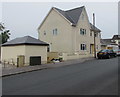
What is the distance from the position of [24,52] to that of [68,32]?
1273 cm

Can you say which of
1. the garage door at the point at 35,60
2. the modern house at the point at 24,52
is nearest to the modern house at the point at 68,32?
the modern house at the point at 24,52

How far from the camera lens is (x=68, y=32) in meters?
28.0

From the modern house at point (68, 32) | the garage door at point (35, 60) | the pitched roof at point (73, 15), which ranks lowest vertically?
the garage door at point (35, 60)

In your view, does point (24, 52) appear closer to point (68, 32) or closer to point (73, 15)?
point (68, 32)

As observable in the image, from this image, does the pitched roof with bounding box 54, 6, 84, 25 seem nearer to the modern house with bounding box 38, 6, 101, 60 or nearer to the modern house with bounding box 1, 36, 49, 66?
the modern house with bounding box 38, 6, 101, 60

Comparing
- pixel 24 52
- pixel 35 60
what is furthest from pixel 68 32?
pixel 24 52

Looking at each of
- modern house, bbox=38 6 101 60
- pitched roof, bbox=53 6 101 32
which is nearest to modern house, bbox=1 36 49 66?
modern house, bbox=38 6 101 60

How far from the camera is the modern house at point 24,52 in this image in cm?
1681

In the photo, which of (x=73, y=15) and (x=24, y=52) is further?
(x=73, y=15)

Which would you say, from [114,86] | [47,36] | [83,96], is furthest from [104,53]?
[83,96]

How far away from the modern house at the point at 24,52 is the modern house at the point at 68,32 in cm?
864

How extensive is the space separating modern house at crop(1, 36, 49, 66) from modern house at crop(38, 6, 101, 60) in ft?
28.3

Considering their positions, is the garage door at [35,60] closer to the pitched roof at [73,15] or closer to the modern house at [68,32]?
the modern house at [68,32]

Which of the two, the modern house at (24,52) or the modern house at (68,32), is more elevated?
the modern house at (68,32)
